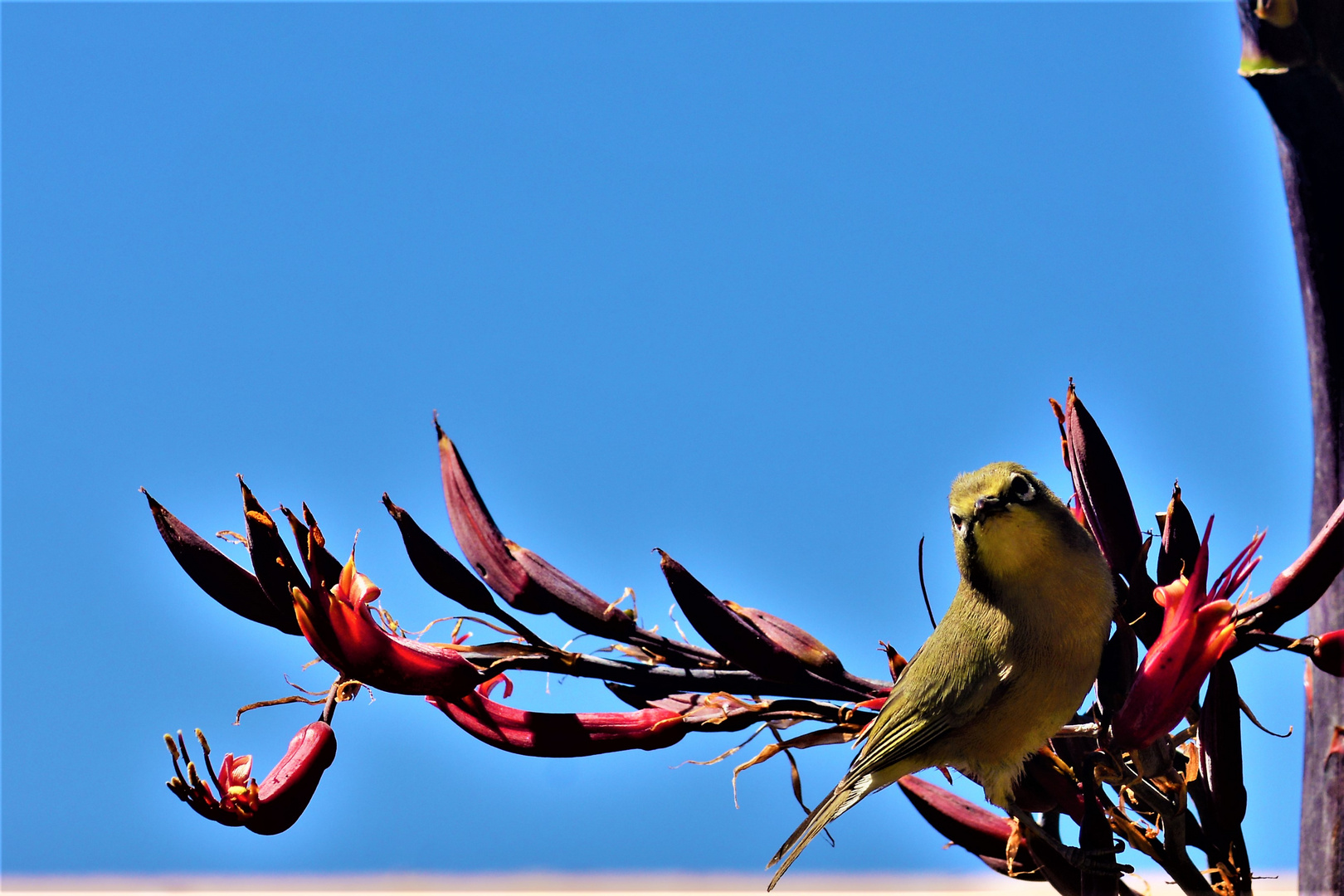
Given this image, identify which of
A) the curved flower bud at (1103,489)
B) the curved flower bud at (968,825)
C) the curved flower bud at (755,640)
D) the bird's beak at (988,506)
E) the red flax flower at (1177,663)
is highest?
the bird's beak at (988,506)

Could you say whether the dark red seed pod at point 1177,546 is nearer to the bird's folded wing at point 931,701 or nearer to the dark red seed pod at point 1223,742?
the dark red seed pod at point 1223,742

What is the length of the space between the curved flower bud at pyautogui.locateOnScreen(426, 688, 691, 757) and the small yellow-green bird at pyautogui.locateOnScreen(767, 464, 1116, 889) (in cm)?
22

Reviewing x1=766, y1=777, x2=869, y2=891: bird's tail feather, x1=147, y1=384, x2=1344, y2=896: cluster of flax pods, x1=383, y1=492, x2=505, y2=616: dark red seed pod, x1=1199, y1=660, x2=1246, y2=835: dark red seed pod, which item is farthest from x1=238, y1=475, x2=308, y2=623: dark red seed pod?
x1=1199, y1=660, x2=1246, y2=835: dark red seed pod

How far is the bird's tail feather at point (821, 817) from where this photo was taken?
1.18m

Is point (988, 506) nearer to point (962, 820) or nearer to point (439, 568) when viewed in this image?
point (962, 820)

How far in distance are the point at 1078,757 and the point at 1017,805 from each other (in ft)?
0.29

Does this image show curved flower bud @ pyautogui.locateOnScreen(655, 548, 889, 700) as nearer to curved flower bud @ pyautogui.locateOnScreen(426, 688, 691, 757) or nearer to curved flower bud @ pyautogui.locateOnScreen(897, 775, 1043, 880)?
curved flower bud @ pyautogui.locateOnScreen(426, 688, 691, 757)

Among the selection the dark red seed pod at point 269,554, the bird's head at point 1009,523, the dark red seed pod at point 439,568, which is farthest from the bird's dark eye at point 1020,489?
the dark red seed pod at point 269,554

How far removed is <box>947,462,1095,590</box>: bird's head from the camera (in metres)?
1.40

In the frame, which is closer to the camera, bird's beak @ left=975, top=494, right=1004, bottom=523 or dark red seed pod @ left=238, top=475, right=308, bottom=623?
dark red seed pod @ left=238, top=475, right=308, bottom=623

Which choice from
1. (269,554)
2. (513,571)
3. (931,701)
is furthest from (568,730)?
(931,701)

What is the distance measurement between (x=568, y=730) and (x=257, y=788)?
0.31 metres

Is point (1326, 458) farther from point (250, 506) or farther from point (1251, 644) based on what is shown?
point (250, 506)

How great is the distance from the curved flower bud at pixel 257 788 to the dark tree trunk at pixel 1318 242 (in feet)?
3.80
